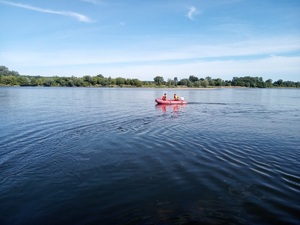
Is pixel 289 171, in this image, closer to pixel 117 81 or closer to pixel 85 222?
pixel 85 222

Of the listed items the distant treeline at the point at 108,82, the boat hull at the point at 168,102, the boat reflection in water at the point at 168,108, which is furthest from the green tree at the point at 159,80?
the boat reflection in water at the point at 168,108

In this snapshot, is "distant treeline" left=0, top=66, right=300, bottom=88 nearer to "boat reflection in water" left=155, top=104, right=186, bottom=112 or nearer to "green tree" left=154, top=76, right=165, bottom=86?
"green tree" left=154, top=76, right=165, bottom=86

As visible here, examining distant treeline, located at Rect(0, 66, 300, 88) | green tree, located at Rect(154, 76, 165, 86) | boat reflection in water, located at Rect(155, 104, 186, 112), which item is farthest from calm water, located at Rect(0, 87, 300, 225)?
green tree, located at Rect(154, 76, 165, 86)

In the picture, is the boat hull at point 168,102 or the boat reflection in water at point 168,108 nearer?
the boat reflection in water at point 168,108

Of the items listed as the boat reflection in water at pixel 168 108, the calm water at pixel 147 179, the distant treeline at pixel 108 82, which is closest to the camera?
the calm water at pixel 147 179

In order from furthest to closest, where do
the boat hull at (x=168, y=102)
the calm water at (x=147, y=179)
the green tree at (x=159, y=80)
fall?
the green tree at (x=159, y=80) < the boat hull at (x=168, y=102) < the calm water at (x=147, y=179)

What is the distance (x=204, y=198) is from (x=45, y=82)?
5560 inches

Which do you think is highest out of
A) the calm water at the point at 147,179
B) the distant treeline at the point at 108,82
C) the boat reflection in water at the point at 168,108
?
the distant treeline at the point at 108,82

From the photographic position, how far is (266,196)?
26.3 feet

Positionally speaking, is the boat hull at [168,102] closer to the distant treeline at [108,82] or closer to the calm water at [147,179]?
the calm water at [147,179]

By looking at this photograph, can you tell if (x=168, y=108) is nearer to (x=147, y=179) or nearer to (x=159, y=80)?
(x=147, y=179)

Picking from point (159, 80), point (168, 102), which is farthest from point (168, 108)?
point (159, 80)

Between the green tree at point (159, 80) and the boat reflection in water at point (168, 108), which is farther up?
the green tree at point (159, 80)

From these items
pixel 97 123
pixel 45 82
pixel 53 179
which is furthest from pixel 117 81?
pixel 53 179
